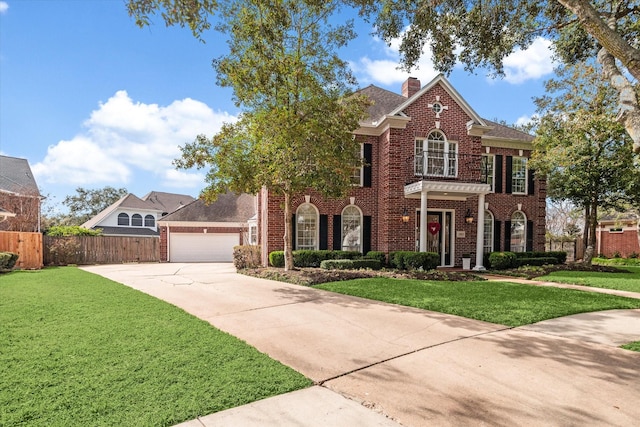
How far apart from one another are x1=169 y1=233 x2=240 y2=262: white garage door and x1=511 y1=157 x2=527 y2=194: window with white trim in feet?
55.0

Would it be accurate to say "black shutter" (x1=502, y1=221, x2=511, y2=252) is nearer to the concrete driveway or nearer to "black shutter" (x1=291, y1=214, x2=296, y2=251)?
"black shutter" (x1=291, y1=214, x2=296, y2=251)

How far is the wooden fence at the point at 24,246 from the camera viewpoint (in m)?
14.7

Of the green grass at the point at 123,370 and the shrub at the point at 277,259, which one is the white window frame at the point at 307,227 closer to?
the shrub at the point at 277,259

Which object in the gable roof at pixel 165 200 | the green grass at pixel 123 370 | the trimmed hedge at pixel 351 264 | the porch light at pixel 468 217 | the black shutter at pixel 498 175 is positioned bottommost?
the trimmed hedge at pixel 351 264

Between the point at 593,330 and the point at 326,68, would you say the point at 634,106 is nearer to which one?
the point at 593,330

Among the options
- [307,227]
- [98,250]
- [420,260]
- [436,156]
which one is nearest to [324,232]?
[307,227]

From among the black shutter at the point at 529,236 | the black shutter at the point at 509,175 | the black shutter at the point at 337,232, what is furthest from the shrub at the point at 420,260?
the black shutter at the point at 529,236

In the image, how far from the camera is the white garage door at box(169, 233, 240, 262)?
22.7 metres

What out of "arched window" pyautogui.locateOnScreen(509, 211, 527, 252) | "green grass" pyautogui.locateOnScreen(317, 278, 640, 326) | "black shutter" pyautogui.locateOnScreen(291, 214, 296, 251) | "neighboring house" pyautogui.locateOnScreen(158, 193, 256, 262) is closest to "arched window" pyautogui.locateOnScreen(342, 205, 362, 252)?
"black shutter" pyautogui.locateOnScreen(291, 214, 296, 251)

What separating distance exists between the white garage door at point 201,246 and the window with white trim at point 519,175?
16.8 metres

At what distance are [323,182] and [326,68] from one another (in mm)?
3314

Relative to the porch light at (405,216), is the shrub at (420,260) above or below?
below

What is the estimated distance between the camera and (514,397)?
305 centimetres

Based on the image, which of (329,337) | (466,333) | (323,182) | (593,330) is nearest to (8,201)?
(323,182)
